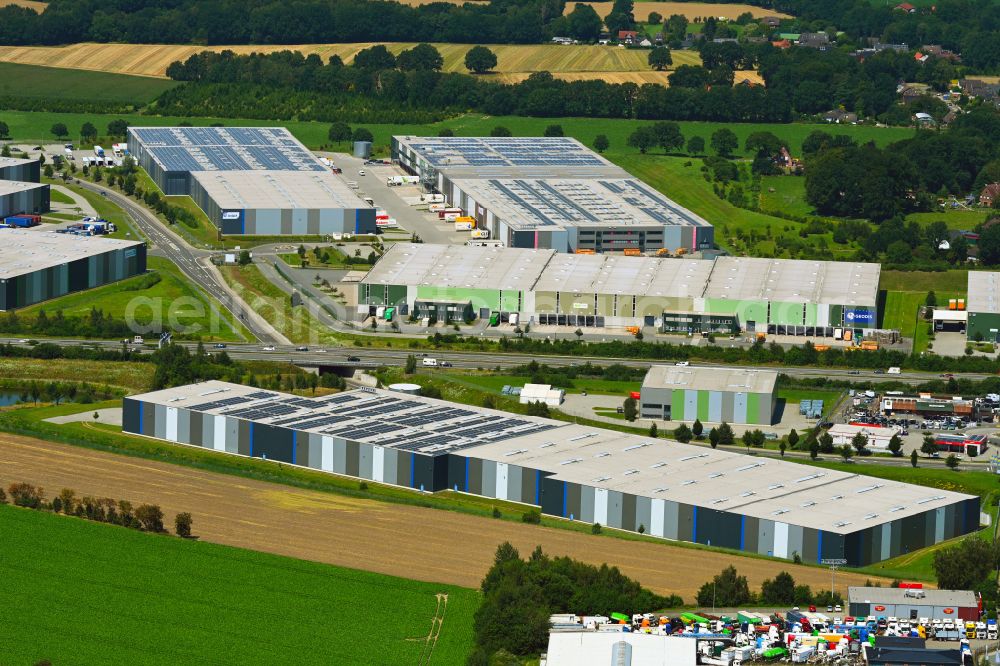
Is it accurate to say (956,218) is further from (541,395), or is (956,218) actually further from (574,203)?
(541,395)

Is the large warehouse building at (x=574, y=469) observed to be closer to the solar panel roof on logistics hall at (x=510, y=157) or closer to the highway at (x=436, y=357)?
the highway at (x=436, y=357)

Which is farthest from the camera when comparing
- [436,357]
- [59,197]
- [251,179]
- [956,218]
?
[59,197]

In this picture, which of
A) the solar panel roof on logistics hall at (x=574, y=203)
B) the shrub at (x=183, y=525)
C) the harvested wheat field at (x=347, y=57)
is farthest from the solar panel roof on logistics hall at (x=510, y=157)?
the shrub at (x=183, y=525)

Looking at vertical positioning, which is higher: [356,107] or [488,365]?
[356,107]

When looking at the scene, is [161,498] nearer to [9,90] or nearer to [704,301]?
[704,301]

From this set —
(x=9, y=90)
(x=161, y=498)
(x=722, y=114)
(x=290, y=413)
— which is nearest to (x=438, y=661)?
(x=161, y=498)

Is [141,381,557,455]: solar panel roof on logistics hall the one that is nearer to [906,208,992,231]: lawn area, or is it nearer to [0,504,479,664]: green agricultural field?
[0,504,479,664]: green agricultural field

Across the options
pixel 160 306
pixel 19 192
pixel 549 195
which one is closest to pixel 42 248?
pixel 160 306
